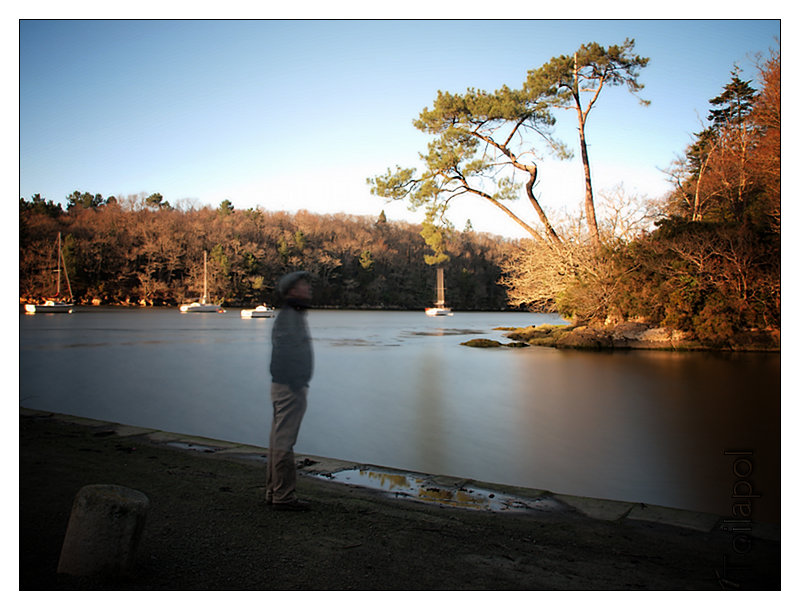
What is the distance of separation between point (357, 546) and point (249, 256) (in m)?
48.9

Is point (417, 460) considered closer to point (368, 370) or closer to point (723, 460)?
point (723, 460)

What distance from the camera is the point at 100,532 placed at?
2.30 metres

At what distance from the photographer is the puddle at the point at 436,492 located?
3.79 m

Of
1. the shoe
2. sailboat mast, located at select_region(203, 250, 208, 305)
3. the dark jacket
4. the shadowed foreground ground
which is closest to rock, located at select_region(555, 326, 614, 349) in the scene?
the shadowed foreground ground

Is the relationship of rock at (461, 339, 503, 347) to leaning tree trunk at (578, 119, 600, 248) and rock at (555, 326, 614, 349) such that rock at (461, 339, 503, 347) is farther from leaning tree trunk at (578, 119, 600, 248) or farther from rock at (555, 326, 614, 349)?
leaning tree trunk at (578, 119, 600, 248)

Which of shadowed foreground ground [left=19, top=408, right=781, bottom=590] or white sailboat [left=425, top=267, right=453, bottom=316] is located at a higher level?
white sailboat [left=425, top=267, right=453, bottom=316]

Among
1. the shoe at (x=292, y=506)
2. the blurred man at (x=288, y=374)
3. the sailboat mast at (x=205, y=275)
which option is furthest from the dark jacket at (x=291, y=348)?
the sailboat mast at (x=205, y=275)

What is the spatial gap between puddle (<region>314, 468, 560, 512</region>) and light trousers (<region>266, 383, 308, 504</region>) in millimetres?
942

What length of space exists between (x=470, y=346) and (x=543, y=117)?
862cm

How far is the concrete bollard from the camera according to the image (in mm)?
2297

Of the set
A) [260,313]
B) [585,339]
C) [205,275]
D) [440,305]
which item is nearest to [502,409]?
[585,339]

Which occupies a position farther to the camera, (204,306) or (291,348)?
(204,306)

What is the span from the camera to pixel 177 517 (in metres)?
3.15

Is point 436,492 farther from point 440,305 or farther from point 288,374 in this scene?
point 440,305
